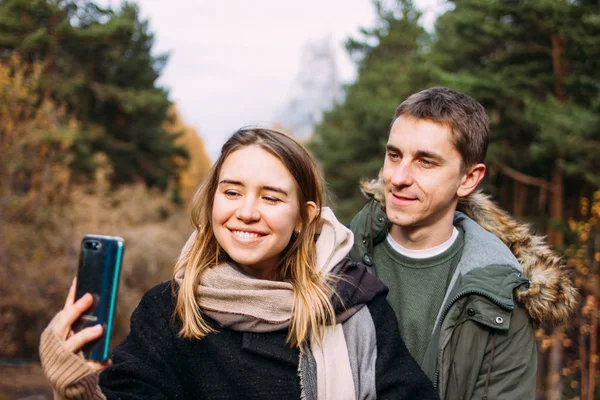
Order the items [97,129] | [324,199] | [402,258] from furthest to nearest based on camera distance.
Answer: [97,129]
[402,258]
[324,199]

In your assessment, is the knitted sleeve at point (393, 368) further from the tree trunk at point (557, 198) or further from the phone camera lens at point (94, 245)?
the tree trunk at point (557, 198)

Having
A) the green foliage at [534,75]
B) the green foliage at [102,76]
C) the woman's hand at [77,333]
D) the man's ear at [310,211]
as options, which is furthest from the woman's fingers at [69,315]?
the green foliage at [102,76]

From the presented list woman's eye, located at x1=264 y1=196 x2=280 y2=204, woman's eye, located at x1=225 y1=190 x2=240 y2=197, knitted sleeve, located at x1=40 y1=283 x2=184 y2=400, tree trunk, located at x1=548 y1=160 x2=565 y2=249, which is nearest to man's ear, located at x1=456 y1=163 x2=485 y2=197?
woman's eye, located at x1=264 y1=196 x2=280 y2=204

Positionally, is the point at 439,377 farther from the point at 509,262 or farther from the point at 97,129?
the point at 97,129

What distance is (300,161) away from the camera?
7.04 ft

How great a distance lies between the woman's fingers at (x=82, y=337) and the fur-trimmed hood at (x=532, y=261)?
1.38 m

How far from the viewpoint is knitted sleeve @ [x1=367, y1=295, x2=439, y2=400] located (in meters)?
1.95

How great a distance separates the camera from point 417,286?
2428 mm

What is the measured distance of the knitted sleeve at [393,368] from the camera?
6.41ft

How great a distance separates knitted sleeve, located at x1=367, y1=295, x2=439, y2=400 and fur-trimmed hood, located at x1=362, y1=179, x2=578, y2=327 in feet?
1.77

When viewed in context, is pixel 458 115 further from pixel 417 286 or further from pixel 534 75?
pixel 534 75

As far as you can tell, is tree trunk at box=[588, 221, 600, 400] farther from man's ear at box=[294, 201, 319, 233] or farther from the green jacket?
man's ear at box=[294, 201, 319, 233]

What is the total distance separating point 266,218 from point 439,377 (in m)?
0.91

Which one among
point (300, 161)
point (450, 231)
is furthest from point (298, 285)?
point (450, 231)
